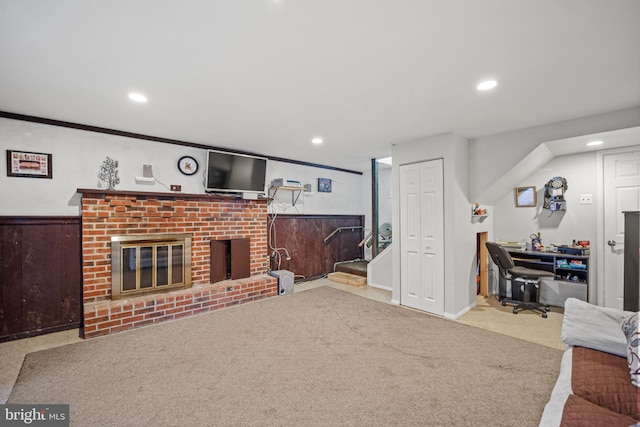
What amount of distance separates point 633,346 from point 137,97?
12.4 ft

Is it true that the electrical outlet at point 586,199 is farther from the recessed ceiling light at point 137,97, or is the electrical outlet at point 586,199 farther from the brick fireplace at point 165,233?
the recessed ceiling light at point 137,97

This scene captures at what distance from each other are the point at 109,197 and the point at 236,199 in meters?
1.62

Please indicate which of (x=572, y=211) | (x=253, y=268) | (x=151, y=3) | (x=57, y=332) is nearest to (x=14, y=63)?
Result: (x=151, y=3)

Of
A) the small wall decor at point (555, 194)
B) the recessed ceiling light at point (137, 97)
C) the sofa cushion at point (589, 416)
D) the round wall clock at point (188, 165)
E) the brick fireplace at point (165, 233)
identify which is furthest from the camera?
the round wall clock at point (188, 165)

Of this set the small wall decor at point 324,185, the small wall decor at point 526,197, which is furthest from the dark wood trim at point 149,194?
the small wall decor at point 526,197

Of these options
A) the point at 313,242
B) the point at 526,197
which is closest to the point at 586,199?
the point at 526,197

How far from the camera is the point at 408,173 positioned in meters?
3.93

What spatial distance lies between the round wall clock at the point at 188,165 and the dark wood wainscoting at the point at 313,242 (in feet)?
5.07

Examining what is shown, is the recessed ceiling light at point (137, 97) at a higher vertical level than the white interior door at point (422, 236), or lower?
higher

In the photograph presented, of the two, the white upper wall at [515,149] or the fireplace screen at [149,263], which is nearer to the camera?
the white upper wall at [515,149]

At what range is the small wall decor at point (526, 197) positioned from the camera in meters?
4.13

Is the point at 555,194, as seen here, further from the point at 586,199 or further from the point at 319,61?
the point at 319,61

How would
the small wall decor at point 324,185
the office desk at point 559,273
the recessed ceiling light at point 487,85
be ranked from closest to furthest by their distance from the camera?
the recessed ceiling light at point 487,85 < the office desk at point 559,273 < the small wall decor at point 324,185

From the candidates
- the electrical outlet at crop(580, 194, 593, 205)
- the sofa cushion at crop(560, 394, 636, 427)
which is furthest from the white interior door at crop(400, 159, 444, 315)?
the sofa cushion at crop(560, 394, 636, 427)
